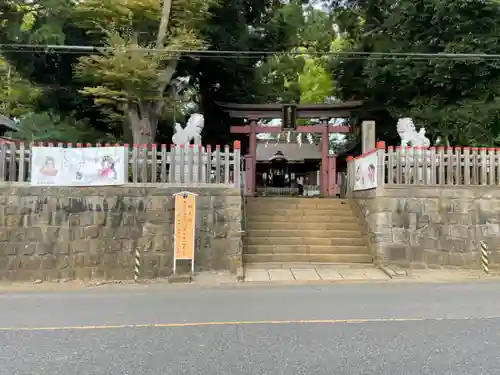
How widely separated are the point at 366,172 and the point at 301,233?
259 cm

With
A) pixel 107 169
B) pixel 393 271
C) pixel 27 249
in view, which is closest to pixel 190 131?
pixel 107 169

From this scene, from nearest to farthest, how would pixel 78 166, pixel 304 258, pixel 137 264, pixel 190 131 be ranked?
pixel 137 264
pixel 78 166
pixel 304 258
pixel 190 131

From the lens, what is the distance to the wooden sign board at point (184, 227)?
1058 centimetres

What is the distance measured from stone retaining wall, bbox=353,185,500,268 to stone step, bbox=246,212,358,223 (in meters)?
2.20

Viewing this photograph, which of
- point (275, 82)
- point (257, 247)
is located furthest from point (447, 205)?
point (275, 82)

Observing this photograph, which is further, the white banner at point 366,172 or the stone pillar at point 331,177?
the stone pillar at point 331,177

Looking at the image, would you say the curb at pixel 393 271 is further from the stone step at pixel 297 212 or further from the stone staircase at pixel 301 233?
the stone step at pixel 297 212

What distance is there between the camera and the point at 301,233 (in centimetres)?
1315

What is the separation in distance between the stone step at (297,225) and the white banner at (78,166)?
421cm

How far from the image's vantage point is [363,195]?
13.5 metres

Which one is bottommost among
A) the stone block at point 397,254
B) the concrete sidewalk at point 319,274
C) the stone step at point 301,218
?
the concrete sidewalk at point 319,274

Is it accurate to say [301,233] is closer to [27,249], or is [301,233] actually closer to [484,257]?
[484,257]

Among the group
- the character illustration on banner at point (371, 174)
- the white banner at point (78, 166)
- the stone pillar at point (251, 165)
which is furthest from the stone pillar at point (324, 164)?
the white banner at point (78, 166)

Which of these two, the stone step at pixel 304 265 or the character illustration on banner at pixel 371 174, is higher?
the character illustration on banner at pixel 371 174
